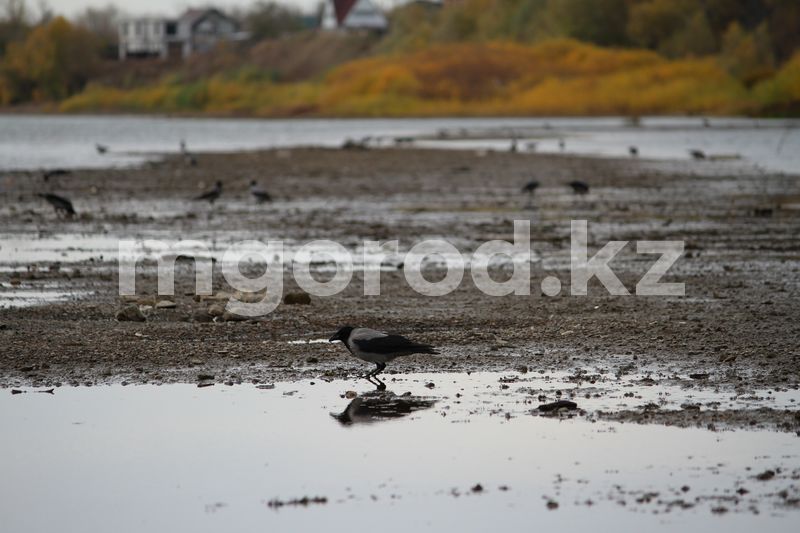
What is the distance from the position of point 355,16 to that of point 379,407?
13384cm

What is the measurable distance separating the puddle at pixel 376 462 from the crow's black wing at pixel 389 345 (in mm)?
277

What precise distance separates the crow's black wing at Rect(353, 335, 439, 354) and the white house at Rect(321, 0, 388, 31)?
131796mm

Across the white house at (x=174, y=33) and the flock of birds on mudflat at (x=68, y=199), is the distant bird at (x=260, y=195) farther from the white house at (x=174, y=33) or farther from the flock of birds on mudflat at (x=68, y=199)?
the white house at (x=174, y=33)

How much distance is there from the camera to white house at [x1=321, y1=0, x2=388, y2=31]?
13875 cm

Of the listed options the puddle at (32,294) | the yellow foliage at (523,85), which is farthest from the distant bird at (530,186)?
the yellow foliage at (523,85)

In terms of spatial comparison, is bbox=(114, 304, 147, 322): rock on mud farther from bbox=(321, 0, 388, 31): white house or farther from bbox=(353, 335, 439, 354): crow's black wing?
bbox=(321, 0, 388, 31): white house

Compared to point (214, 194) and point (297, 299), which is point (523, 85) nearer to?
point (214, 194)

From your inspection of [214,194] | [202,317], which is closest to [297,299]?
[202,317]

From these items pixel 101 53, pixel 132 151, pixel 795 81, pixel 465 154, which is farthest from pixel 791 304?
pixel 101 53

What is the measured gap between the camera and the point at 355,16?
139m

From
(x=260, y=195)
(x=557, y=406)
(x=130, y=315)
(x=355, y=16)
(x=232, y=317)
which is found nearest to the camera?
(x=557, y=406)

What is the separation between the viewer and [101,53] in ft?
489

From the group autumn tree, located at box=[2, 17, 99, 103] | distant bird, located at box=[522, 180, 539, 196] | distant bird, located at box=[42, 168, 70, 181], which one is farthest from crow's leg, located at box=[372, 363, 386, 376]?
autumn tree, located at box=[2, 17, 99, 103]

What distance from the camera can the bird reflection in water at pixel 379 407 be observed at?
26.4 feet
